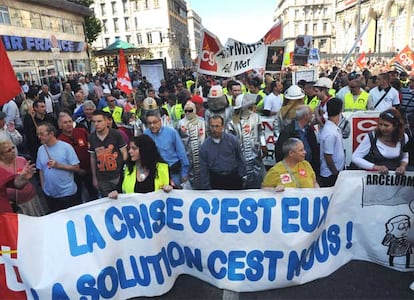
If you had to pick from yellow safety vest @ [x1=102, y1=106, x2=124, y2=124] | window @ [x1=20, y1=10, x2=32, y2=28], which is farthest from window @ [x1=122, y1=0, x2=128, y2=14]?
yellow safety vest @ [x1=102, y1=106, x2=124, y2=124]

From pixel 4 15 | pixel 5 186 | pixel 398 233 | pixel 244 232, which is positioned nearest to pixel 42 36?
pixel 4 15

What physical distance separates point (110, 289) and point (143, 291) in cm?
29

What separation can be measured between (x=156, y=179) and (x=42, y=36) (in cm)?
2943

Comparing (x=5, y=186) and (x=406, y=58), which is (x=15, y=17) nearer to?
(x=406, y=58)

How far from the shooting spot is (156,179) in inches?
134

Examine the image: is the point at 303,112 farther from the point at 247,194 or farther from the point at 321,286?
the point at 321,286

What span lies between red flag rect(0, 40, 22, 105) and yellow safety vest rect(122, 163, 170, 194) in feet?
4.23

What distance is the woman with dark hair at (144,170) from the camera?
3.42m

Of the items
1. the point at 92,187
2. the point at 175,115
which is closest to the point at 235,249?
the point at 92,187

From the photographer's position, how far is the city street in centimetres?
320

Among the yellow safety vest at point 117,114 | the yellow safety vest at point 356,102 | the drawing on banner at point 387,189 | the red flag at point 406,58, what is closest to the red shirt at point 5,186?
the drawing on banner at point 387,189

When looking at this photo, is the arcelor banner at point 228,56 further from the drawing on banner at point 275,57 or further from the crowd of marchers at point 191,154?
the drawing on banner at point 275,57

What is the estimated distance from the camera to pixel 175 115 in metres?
6.98

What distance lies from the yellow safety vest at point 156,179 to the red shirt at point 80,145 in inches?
52.7
